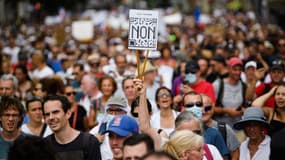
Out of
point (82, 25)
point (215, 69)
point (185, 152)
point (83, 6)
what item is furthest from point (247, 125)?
point (83, 6)

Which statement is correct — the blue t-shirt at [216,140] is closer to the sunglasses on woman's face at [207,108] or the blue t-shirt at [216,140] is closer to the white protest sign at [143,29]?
the sunglasses on woman's face at [207,108]

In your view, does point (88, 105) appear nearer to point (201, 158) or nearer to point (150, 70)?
point (150, 70)

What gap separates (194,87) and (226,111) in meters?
0.57

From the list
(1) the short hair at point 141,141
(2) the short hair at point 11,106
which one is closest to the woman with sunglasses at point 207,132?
(2) the short hair at point 11,106

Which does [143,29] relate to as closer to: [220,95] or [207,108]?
[207,108]

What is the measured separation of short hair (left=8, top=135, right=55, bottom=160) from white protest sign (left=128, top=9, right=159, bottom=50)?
313 cm

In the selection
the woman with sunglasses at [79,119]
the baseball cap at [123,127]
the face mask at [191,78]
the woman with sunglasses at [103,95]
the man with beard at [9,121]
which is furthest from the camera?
the face mask at [191,78]

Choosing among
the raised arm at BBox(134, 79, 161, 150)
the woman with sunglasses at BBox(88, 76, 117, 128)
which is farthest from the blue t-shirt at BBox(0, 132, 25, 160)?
the woman with sunglasses at BBox(88, 76, 117, 128)

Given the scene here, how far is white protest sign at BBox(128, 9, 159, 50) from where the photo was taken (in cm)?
869

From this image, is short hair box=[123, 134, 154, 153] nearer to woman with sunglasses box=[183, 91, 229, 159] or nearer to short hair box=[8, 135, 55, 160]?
short hair box=[8, 135, 55, 160]

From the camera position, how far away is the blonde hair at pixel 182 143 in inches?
249

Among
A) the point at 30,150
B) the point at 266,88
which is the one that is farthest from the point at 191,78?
the point at 30,150

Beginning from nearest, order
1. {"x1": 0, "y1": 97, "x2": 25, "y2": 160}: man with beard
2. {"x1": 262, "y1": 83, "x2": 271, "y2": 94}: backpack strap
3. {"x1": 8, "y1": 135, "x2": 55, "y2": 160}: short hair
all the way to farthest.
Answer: {"x1": 8, "y1": 135, "x2": 55, "y2": 160}: short hair < {"x1": 0, "y1": 97, "x2": 25, "y2": 160}: man with beard < {"x1": 262, "y1": 83, "x2": 271, "y2": 94}: backpack strap

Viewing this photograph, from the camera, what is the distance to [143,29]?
8.76 metres
